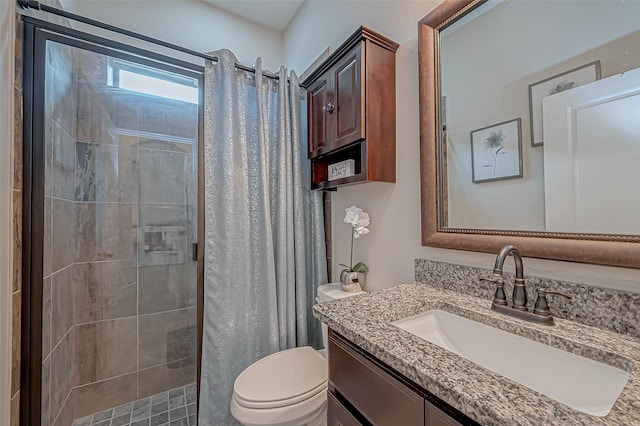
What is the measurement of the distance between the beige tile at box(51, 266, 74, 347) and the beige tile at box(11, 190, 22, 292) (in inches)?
8.9

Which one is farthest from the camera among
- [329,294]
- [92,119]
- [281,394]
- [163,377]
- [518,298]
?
[163,377]

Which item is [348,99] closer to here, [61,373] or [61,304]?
[61,304]

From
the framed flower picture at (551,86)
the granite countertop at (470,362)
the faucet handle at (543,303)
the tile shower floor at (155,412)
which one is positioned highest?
the framed flower picture at (551,86)

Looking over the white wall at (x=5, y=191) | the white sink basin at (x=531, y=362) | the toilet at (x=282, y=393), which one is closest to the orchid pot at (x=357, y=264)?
the toilet at (x=282, y=393)

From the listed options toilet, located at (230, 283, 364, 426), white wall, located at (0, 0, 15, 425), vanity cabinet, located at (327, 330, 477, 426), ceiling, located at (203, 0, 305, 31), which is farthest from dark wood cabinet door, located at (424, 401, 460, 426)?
ceiling, located at (203, 0, 305, 31)

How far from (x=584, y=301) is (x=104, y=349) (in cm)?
235

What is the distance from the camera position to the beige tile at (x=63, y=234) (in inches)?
49.9

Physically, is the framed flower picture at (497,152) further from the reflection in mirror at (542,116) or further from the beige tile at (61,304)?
the beige tile at (61,304)

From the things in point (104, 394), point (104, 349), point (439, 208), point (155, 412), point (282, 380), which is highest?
point (439, 208)

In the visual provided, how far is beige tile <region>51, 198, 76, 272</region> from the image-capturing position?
1.27 m

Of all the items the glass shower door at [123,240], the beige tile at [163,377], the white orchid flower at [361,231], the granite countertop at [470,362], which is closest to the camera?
the granite countertop at [470,362]

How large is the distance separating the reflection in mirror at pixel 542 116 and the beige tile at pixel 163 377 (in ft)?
6.12

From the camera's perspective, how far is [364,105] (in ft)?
3.76

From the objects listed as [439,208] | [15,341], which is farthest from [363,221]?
[15,341]
